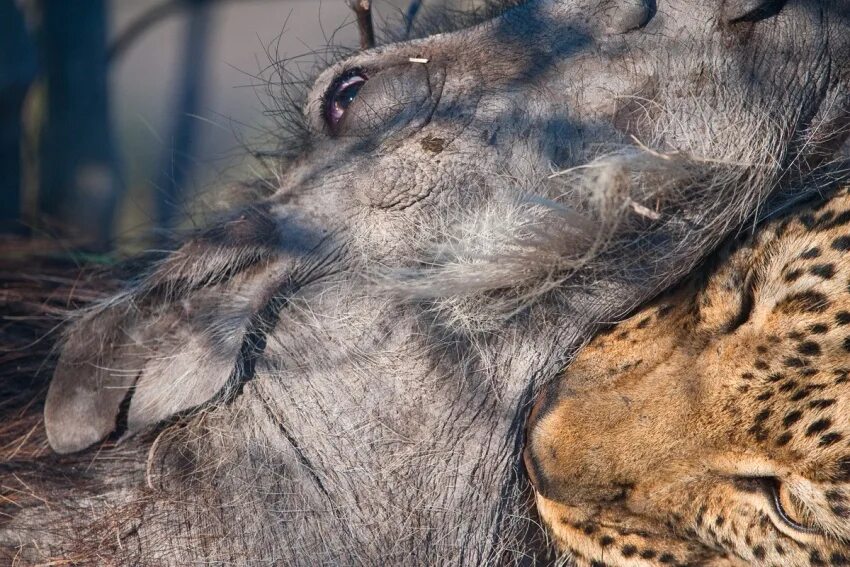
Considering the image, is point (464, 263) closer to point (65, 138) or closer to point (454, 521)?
point (454, 521)

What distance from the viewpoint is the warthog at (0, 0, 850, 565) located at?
2.24 m

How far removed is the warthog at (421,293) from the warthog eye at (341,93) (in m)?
0.10

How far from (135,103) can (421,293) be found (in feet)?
18.9

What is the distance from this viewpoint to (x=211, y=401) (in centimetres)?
232

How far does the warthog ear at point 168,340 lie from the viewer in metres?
2.29

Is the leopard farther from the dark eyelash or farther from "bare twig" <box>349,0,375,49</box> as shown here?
"bare twig" <box>349,0,375,49</box>

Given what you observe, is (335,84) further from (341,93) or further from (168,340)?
(168,340)

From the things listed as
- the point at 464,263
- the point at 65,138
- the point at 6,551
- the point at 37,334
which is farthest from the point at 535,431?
the point at 65,138

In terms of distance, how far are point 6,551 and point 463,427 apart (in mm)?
1127

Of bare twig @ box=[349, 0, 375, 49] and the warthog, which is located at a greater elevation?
bare twig @ box=[349, 0, 375, 49]

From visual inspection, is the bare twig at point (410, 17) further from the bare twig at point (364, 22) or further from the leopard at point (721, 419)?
the leopard at point (721, 419)

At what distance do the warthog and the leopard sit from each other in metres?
0.08

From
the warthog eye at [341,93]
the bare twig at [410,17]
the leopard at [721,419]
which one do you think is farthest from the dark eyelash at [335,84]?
the leopard at [721,419]

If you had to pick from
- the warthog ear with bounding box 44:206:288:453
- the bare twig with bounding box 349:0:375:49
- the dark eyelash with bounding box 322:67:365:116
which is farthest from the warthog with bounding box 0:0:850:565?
the bare twig with bounding box 349:0:375:49
